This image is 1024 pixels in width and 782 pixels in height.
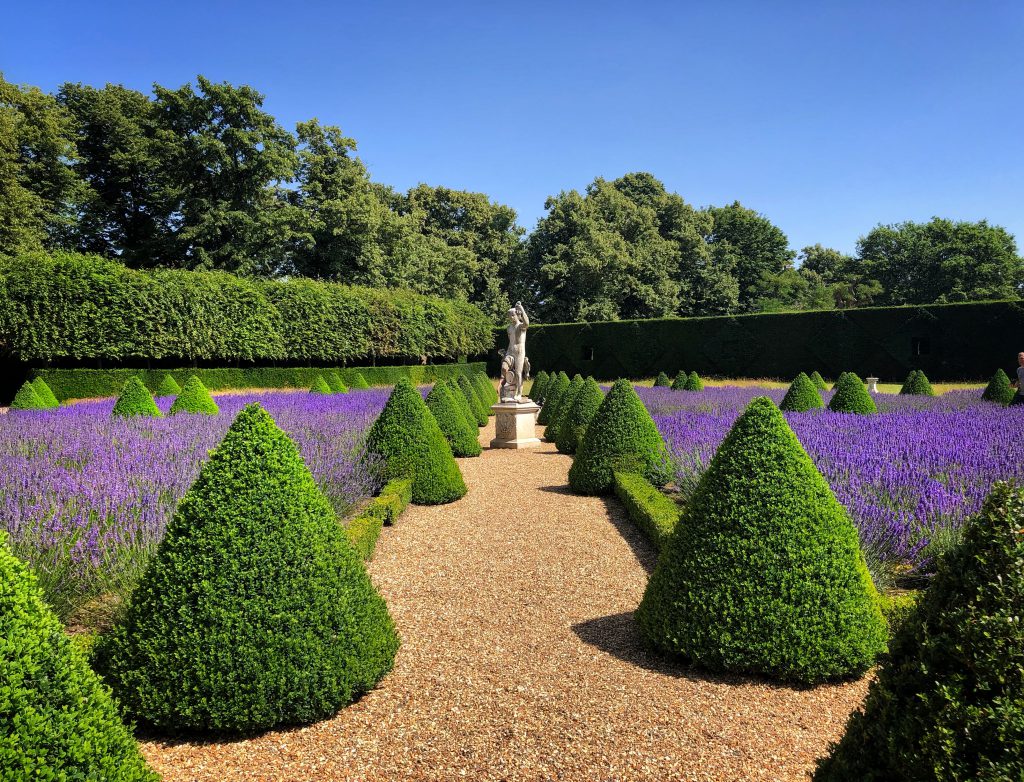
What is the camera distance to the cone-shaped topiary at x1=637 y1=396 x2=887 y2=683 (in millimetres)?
3209

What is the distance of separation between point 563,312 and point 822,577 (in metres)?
36.9

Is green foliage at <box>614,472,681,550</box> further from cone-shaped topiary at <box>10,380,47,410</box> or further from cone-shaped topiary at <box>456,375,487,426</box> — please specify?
cone-shaped topiary at <box>10,380,47,410</box>

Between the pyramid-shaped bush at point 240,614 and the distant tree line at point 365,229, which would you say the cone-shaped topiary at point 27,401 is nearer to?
the pyramid-shaped bush at point 240,614

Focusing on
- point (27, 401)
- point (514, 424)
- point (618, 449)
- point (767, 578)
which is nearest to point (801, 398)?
point (618, 449)

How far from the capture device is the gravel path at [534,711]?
2.56 meters

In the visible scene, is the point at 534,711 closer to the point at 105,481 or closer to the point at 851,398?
the point at 105,481

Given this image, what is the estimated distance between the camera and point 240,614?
106 inches

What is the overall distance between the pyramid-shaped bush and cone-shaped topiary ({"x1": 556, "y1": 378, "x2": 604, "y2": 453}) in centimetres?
832

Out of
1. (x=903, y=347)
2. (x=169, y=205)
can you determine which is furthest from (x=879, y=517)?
(x=169, y=205)

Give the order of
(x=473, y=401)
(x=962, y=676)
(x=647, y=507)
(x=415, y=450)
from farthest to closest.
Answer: (x=473, y=401)
(x=415, y=450)
(x=647, y=507)
(x=962, y=676)

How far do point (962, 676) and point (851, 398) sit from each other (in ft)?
35.4

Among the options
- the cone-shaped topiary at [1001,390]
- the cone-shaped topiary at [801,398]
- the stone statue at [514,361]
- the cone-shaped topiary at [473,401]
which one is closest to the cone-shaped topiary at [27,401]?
the stone statue at [514,361]

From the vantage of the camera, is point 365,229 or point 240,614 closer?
point 240,614

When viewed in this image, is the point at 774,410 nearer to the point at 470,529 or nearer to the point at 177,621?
the point at 177,621
